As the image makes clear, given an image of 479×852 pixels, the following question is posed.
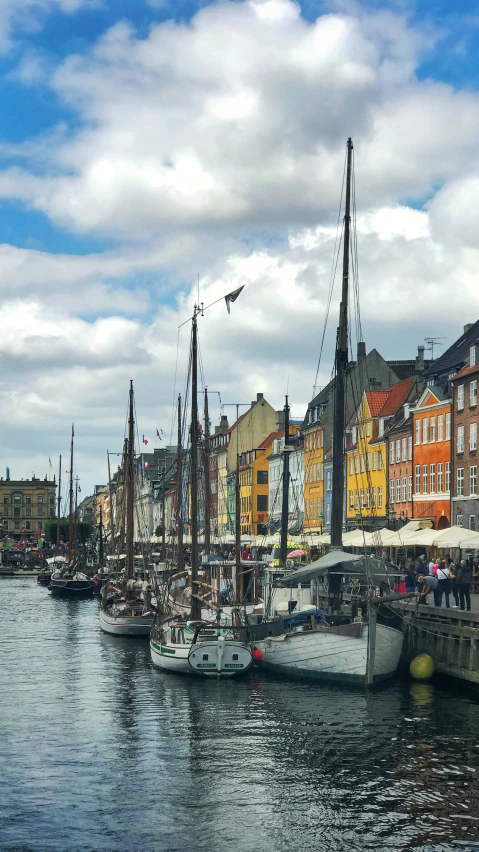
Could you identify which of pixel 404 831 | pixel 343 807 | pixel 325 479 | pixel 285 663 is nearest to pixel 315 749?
pixel 343 807

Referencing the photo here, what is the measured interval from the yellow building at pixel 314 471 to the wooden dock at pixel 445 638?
80366 millimetres

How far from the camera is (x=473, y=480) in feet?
277

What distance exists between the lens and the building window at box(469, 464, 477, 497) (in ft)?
276

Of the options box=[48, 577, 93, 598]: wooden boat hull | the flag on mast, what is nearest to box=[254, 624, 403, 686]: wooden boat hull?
the flag on mast

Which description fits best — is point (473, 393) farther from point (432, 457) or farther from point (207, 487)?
point (207, 487)

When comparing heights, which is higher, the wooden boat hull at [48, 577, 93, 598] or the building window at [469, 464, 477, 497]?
the building window at [469, 464, 477, 497]

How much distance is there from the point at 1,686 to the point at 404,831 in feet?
80.4

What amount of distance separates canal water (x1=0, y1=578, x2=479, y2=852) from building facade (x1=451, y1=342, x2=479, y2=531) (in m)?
43.0

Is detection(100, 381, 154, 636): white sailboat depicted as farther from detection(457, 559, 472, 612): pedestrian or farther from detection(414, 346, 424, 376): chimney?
detection(414, 346, 424, 376): chimney

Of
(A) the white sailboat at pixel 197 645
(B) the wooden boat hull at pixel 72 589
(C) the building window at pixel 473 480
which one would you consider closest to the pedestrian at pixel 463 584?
(A) the white sailboat at pixel 197 645

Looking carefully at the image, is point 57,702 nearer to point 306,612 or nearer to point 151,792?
point 306,612

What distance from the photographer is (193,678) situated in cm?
4453

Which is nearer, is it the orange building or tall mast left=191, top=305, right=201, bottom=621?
tall mast left=191, top=305, right=201, bottom=621

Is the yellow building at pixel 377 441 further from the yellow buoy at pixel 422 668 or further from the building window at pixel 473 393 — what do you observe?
the yellow buoy at pixel 422 668
